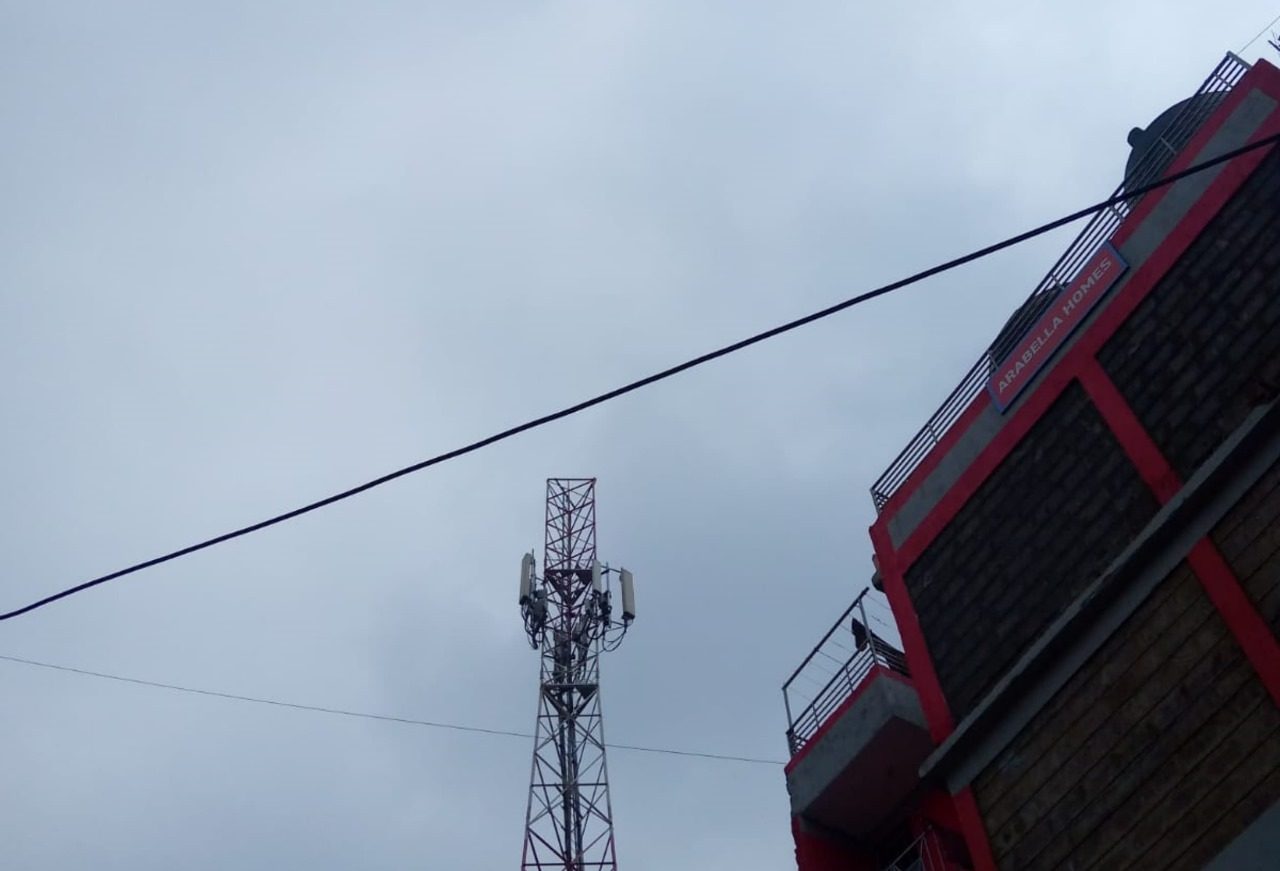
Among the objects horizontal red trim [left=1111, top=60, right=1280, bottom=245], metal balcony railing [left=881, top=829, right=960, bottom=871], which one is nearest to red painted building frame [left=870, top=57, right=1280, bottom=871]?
horizontal red trim [left=1111, top=60, right=1280, bottom=245]

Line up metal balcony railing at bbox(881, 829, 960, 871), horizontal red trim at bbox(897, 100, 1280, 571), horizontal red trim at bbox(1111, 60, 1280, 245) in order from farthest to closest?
metal balcony railing at bbox(881, 829, 960, 871)
horizontal red trim at bbox(1111, 60, 1280, 245)
horizontal red trim at bbox(897, 100, 1280, 571)

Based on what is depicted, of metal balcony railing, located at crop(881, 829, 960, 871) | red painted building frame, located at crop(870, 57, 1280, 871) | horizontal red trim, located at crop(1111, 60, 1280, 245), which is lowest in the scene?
metal balcony railing, located at crop(881, 829, 960, 871)

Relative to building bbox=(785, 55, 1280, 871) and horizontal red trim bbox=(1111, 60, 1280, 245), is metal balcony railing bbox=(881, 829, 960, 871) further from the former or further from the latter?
horizontal red trim bbox=(1111, 60, 1280, 245)

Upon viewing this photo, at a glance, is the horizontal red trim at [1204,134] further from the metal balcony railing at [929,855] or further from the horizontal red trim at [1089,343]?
the metal balcony railing at [929,855]

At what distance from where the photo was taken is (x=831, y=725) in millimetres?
17406

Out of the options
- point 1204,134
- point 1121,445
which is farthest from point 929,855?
point 1204,134

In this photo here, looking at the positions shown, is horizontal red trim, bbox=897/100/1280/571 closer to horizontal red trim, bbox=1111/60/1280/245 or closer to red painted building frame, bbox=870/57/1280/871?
red painted building frame, bbox=870/57/1280/871

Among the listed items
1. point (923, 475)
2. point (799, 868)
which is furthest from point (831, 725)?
point (923, 475)

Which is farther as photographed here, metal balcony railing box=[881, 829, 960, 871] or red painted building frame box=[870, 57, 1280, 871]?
metal balcony railing box=[881, 829, 960, 871]

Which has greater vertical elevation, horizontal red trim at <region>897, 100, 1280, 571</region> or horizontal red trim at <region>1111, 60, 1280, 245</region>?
horizontal red trim at <region>1111, 60, 1280, 245</region>

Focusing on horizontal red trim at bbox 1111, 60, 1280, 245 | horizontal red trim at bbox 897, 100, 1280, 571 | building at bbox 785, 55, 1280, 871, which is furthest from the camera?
horizontal red trim at bbox 1111, 60, 1280, 245

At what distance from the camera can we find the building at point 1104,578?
1220 centimetres

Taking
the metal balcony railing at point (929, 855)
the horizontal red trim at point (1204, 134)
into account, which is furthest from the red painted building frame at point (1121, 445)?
the metal balcony railing at point (929, 855)

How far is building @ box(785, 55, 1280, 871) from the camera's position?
12.2 meters
